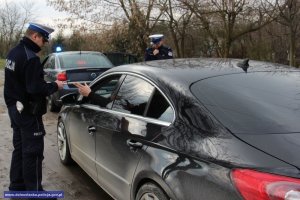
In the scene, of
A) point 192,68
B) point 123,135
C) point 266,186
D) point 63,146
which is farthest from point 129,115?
point 63,146

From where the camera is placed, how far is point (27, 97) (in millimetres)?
4270

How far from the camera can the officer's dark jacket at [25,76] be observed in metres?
4.09

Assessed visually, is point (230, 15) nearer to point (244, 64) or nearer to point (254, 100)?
point (244, 64)

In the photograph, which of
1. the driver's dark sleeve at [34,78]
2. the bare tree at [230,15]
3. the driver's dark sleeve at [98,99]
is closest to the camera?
the driver's dark sleeve at [34,78]

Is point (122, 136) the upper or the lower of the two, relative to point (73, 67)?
lower

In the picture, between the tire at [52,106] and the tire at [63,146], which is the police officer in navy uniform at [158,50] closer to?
the tire at [52,106]

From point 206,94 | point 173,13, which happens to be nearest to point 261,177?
point 206,94

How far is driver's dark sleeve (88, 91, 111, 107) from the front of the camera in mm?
4316

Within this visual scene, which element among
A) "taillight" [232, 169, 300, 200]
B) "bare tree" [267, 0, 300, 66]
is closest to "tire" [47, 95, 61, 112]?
"taillight" [232, 169, 300, 200]

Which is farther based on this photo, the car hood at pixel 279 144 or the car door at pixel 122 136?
the car door at pixel 122 136

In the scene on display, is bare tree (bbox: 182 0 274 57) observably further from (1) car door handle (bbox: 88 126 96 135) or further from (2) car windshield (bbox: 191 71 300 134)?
(2) car windshield (bbox: 191 71 300 134)

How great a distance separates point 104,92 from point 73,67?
6103mm

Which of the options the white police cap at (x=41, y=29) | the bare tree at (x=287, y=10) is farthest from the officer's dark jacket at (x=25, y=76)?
the bare tree at (x=287, y=10)

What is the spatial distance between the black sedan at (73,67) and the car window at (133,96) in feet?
18.4
